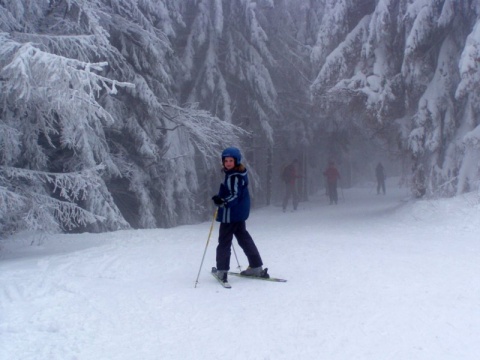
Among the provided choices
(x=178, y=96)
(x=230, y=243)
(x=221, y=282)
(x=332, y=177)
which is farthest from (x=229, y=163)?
(x=332, y=177)

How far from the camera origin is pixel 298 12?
24.5m

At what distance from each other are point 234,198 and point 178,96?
559 inches

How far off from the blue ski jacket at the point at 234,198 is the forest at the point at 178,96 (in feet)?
7.40

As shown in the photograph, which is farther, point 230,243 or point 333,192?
point 333,192

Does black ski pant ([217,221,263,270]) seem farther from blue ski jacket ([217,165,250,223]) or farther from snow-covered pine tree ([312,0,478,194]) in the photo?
snow-covered pine tree ([312,0,478,194])

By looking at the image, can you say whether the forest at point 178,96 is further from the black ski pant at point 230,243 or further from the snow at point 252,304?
the black ski pant at point 230,243

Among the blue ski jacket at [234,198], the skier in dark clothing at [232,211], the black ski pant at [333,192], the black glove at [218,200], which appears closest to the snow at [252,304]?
the skier in dark clothing at [232,211]

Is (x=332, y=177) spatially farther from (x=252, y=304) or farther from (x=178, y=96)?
(x=252, y=304)

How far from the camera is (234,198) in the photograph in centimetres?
656

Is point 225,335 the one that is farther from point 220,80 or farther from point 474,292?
point 220,80

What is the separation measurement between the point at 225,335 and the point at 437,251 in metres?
4.89

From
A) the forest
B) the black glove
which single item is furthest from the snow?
the forest

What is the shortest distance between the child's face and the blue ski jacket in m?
0.05

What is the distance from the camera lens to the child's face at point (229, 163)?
6582mm
